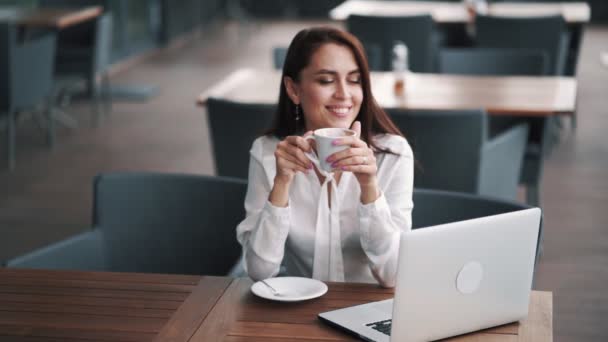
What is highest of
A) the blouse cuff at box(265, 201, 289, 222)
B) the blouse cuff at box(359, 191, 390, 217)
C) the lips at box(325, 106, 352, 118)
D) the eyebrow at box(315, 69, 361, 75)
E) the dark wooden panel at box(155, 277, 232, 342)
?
the eyebrow at box(315, 69, 361, 75)

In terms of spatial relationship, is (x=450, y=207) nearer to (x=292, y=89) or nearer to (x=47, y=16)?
(x=292, y=89)

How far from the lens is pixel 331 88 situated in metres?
2.56

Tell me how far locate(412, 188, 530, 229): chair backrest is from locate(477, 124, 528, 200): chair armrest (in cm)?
108

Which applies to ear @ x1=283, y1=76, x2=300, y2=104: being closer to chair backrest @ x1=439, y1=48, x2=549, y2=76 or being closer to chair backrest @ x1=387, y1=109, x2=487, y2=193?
chair backrest @ x1=387, y1=109, x2=487, y2=193

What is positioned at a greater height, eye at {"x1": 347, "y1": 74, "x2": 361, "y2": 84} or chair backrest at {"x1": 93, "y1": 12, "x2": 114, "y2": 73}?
eye at {"x1": 347, "y1": 74, "x2": 361, "y2": 84}

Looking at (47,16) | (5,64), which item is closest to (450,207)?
(5,64)

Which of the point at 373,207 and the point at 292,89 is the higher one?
the point at 292,89

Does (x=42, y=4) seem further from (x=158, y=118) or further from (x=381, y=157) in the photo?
(x=381, y=157)

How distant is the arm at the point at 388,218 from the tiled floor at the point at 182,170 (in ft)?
4.58

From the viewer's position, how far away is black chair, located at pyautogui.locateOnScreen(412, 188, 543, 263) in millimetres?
2639

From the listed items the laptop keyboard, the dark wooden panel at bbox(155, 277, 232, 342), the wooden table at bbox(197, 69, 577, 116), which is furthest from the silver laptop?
the wooden table at bbox(197, 69, 577, 116)

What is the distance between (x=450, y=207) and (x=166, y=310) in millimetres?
940

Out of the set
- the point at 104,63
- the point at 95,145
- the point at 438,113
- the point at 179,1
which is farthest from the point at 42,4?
the point at 438,113

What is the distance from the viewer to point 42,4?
8.49 metres
